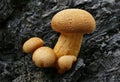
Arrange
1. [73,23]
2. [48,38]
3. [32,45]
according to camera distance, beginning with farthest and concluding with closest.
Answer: [48,38], [32,45], [73,23]

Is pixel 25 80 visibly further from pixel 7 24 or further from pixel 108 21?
pixel 108 21

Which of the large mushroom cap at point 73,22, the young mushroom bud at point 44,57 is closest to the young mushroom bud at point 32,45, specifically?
the young mushroom bud at point 44,57

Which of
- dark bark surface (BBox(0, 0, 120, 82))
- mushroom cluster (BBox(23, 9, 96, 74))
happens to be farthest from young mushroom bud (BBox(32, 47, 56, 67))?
dark bark surface (BBox(0, 0, 120, 82))

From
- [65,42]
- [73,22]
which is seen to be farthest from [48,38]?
[73,22]

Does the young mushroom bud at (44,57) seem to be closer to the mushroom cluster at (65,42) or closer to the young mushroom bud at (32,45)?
the mushroom cluster at (65,42)

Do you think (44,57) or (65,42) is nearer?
(44,57)

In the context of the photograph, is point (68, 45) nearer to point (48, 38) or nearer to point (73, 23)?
point (73, 23)
